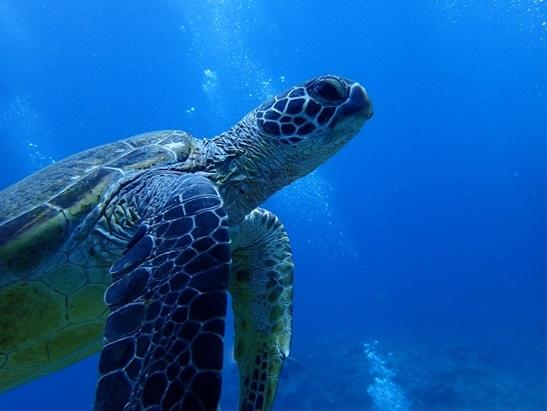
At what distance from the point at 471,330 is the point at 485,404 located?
15.4 meters

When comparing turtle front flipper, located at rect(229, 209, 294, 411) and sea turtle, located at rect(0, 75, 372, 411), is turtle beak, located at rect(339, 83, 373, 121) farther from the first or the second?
turtle front flipper, located at rect(229, 209, 294, 411)

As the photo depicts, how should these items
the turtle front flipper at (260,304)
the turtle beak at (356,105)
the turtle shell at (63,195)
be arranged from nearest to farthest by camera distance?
the turtle shell at (63,195) → the turtle beak at (356,105) → the turtle front flipper at (260,304)

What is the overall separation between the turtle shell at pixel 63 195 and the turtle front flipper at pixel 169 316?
732mm

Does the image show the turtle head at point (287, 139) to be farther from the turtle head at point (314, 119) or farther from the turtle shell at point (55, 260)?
the turtle shell at point (55, 260)

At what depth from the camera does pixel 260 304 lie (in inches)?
129

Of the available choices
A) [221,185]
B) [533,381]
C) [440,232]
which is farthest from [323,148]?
[440,232]

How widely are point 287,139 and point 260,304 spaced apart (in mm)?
1231

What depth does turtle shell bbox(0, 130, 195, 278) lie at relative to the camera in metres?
2.33

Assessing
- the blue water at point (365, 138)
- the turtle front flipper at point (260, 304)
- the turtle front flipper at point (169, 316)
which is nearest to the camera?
the turtle front flipper at point (169, 316)

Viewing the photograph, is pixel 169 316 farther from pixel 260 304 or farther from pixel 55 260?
pixel 260 304

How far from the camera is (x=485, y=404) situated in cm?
1188

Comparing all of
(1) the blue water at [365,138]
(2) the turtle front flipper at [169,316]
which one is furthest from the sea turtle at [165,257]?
(1) the blue water at [365,138]

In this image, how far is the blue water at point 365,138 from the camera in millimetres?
16781

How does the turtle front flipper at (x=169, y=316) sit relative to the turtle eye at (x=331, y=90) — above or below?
below
